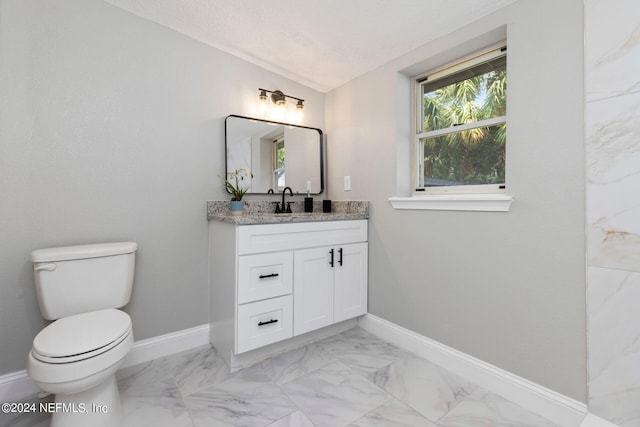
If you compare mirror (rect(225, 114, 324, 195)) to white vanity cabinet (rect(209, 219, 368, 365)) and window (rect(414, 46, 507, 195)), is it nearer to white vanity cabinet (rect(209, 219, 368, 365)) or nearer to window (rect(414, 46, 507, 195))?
white vanity cabinet (rect(209, 219, 368, 365))

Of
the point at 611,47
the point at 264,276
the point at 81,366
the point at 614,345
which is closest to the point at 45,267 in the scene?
the point at 81,366

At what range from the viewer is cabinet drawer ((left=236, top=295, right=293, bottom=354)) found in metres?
1.70

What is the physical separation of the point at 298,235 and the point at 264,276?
13.4 inches

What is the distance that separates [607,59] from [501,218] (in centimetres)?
78

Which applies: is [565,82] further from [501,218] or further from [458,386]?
[458,386]

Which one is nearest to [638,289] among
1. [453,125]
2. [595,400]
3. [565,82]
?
[595,400]

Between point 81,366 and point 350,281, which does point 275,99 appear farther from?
point 81,366

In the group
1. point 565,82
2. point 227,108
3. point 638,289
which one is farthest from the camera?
point 227,108

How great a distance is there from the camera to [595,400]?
125cm

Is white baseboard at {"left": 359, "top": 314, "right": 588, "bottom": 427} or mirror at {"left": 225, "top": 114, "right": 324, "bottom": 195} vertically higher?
mirror at {"left": 225, "top": 114, "right": 324, "bottom": 195}

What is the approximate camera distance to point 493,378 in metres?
1.57

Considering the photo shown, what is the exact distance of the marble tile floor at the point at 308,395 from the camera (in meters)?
1.36

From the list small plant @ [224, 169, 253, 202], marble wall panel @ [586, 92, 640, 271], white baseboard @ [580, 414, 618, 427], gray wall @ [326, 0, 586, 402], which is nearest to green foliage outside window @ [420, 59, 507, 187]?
gray wall @ [326, 0, 586, 402]

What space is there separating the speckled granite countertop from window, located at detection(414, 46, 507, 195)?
0.51m
